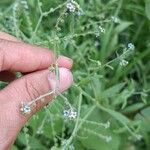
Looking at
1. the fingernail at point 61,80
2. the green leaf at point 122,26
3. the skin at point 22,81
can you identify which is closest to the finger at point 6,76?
the skin at point 22,81

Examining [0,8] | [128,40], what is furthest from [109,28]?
[0,8]

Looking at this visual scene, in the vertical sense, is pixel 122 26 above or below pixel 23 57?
below

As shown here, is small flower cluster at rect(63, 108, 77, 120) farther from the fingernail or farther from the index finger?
the index finger

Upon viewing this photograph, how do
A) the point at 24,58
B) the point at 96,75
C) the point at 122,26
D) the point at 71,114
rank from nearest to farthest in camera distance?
1. the point at 71,114
2. the point at 24,58
3. the point at 96,75
4. the point at 122,26

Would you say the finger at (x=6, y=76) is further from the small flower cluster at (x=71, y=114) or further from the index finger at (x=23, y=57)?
the small flower cluster at (x=71, y=114)

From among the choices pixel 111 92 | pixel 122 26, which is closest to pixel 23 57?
pixel 111 92

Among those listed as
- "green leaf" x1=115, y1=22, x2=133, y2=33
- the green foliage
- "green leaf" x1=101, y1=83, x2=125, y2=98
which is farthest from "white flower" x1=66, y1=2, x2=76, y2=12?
"green leaf" x1=115, y1=22, x2=133, y2=33

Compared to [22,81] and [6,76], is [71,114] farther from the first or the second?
[6,76]
